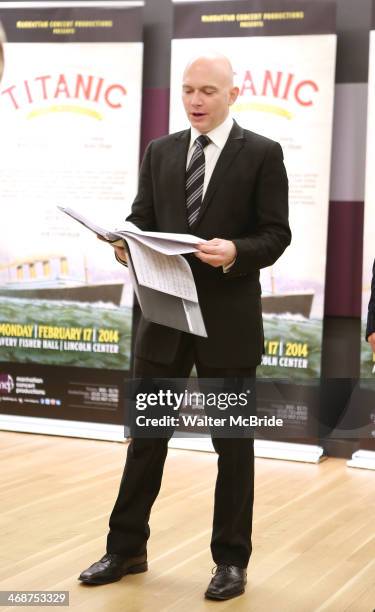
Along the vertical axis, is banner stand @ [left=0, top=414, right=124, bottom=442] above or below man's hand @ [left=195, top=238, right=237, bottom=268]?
below

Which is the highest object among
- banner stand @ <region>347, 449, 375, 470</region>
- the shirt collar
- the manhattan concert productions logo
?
the shirt collar

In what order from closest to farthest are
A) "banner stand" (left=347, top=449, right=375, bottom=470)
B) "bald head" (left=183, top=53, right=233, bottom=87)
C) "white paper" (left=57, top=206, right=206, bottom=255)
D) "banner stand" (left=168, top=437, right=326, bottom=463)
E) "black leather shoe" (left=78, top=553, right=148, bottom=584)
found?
"white paper" (left=57, top=206, right=206, bottom=255)
"bald head" (left=183, top=53, right=233, bottom=87)
"black leather shoe" (left=78, top=553, right=148, bottom=584)
"banner stand" (left=347, top=449, right=375, bottom=470)
"banner stand" (left=168, top=437, right=326, bottom=463)

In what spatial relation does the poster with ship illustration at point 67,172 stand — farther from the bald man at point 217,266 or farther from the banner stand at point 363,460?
the bald man at point 217,266

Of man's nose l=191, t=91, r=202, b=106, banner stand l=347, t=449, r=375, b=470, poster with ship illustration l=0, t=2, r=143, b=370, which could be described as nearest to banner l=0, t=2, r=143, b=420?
poster with ship illustration l=0, t=2, r=143, b=370

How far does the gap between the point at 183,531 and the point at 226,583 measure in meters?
0.79

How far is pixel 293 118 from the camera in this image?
518 cm

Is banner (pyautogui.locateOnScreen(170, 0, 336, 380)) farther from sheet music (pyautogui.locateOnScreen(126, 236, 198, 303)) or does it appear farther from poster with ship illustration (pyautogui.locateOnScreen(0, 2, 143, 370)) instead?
sheet music (pyautogui.locateOnScreen(126, 236, 198, 303))

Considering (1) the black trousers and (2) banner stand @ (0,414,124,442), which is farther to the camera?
(2) banner stand @ (0,414,124,442)

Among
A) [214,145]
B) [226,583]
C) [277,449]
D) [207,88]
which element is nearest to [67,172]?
[277,449]

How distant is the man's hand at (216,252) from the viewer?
267cm

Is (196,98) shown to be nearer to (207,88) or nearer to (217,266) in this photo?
(207,88)

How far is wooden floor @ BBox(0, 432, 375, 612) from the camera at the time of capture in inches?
117

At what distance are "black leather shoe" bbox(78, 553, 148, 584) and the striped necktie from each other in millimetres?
1146

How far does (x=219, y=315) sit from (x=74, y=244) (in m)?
2.85
